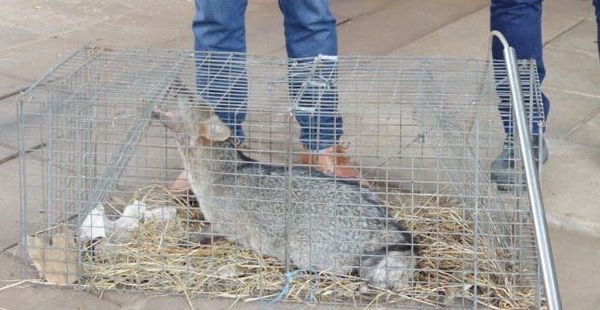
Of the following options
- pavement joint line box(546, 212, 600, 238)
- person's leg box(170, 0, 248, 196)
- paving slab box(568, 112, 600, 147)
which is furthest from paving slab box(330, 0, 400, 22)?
pavement joint line box(546, 212, 600, 238)

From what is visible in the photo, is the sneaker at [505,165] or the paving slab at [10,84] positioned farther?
the paving slab at [10,84]

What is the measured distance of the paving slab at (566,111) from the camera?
525 cm

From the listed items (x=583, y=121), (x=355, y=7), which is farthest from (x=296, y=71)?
(x=355, y=7)

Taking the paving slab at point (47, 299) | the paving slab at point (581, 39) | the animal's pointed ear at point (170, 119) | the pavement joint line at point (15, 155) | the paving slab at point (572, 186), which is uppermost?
the paving slab at point (581, 39)

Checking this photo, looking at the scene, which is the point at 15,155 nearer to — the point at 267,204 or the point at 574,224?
the point at 267,204

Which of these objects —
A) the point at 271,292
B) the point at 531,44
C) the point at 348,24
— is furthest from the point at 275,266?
the point at 348,24

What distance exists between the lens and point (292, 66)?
13.1 ft

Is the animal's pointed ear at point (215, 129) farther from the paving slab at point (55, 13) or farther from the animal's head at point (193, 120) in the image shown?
the paving slab at point (55, 13)

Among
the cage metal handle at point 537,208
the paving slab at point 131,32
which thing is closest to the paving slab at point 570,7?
the paving slab at point 131,32

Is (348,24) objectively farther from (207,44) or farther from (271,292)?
(271,292)

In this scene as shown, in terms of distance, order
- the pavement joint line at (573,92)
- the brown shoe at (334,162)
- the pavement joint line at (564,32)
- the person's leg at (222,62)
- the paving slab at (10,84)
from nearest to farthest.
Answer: the person's leg at (222,62) < the brown shoe at (334,162) < the paving slab at (10,84) < the pavement joint line at (573,92) < the pavement joint line at (564,32)

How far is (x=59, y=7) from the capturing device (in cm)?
723

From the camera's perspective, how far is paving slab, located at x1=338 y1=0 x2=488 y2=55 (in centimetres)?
655

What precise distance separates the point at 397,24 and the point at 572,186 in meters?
2.64
